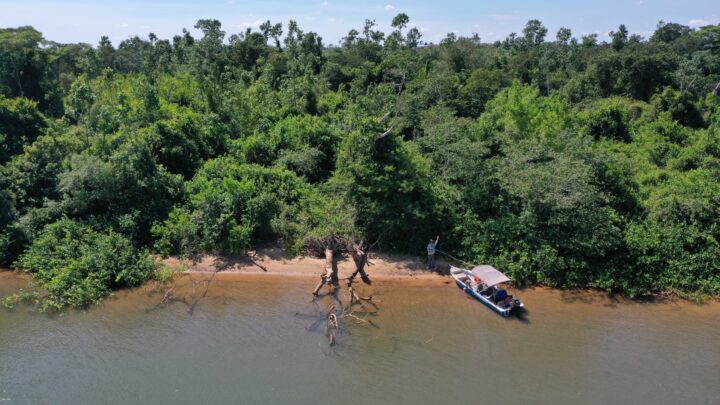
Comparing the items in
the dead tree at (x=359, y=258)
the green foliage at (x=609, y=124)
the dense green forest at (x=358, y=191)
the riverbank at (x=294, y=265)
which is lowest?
the riverbank at (x=294, y=265)

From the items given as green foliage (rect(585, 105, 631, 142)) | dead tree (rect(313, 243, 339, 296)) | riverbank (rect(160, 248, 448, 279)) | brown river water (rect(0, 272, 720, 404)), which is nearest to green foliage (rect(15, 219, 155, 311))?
brown river water (rect(0, 272, 720, 404))

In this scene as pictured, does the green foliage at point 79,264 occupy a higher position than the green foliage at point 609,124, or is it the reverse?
the green foliage at point 609,124

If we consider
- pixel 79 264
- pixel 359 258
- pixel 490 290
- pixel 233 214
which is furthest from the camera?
pixel 233 214

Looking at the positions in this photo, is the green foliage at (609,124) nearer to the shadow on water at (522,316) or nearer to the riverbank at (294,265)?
the riverbank at (294,265)

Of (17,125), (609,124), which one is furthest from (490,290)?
(17,125)

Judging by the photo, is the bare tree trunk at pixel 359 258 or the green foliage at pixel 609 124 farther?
the green foliage at pixel 609 124

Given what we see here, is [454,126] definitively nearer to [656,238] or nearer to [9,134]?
[656,238]

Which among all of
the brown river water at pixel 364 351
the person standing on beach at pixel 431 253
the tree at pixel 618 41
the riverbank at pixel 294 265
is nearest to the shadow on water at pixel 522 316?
the brown river water at pixel 364 351

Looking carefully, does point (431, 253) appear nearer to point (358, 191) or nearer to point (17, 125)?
point (358, 191)
